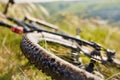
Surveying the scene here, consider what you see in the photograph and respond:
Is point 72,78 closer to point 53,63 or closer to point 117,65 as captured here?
point 53,63

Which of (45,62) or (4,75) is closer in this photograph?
(45,62)

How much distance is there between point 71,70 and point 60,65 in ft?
0.61

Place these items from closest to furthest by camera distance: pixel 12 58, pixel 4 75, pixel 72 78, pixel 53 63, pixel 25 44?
pixel 72 78 < pixel 53 63 < pixel 4 75 < pixel 25 44 < pixel 12 58

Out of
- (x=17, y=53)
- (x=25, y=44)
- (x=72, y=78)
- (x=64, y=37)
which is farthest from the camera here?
(x=64, y=37)

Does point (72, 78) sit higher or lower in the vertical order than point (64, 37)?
higher

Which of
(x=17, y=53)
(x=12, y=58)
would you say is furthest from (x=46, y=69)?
(x=17, y=53)

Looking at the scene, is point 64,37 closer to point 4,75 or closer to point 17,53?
point 17,53

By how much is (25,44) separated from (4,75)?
1.79 ft

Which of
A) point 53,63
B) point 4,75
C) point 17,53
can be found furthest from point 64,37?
point 53,63

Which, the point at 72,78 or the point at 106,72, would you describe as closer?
the point at 72,78

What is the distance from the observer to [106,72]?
4711 millimetres

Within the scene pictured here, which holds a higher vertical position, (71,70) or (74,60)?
(71,70)

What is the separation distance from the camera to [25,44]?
4.31 m

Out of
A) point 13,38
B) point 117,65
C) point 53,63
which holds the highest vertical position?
point 53,63
